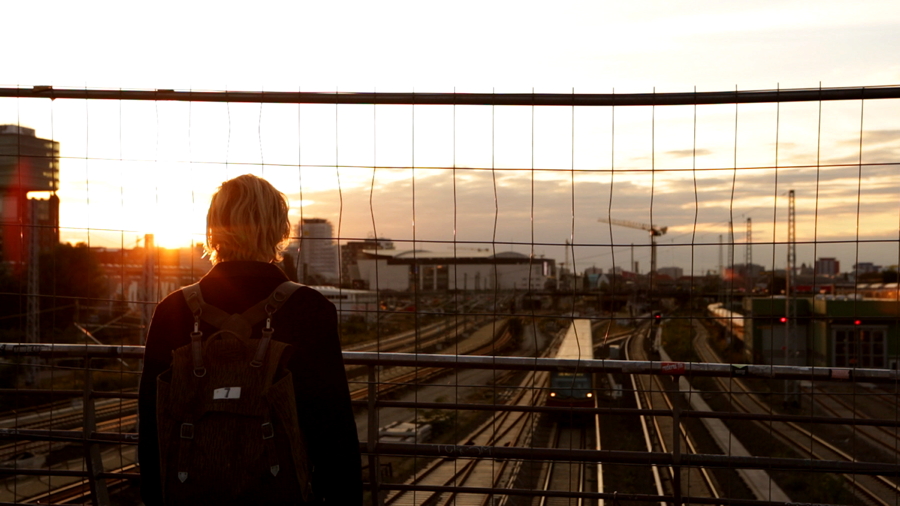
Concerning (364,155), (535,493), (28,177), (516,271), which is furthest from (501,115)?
(28,177)

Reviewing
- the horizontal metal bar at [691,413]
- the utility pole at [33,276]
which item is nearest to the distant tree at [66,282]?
the utility pole at [33,276]

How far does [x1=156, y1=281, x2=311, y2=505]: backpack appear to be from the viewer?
1.88 m

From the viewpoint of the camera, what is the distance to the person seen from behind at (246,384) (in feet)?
6.17

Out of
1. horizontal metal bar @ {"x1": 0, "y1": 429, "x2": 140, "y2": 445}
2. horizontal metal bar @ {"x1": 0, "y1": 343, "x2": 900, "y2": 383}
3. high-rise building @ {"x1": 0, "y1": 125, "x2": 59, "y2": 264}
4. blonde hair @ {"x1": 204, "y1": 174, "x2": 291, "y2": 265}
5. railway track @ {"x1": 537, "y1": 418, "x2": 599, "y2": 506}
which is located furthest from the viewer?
railway track @ {"x1": 537, "y1": 418, "x2": 599, "y2": 506}

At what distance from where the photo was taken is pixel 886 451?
1412cm

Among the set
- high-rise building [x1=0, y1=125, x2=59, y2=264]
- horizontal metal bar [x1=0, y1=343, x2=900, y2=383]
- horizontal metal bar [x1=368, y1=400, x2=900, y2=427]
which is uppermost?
high-rise building [x1=0, y1=125, x2=59, y2=264]

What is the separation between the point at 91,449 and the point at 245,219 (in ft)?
7.89

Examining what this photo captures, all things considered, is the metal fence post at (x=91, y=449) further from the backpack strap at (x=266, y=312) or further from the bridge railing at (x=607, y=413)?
the backpack strap at (x=266, y=312)

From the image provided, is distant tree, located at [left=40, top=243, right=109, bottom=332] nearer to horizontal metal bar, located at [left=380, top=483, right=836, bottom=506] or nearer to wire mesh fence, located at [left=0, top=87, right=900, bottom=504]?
wire mesh fence, located at [left=0, top=87, right=900, bottom=504]

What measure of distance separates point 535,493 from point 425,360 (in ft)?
2.59

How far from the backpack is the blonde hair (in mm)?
193

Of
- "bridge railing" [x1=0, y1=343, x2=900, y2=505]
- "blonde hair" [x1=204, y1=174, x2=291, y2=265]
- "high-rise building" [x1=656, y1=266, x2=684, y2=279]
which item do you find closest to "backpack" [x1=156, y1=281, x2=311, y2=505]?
"blonde hair" [x1=204, y1=174, x2=291, y2=265]

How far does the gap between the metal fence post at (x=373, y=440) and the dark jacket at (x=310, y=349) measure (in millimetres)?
1429

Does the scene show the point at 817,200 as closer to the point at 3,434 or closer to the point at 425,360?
the point at 425,360
